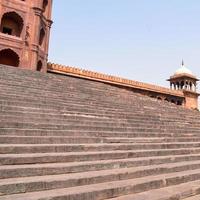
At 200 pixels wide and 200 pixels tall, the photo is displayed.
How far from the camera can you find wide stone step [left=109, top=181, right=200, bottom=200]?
3402mm

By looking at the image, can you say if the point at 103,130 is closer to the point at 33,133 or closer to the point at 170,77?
the point at 33,133

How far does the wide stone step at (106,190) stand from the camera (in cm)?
287

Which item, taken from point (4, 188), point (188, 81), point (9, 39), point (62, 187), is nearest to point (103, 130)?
point (62, 187)

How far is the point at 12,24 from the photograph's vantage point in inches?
731

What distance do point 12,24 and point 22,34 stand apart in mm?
1039

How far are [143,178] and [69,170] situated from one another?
1035 millimetres

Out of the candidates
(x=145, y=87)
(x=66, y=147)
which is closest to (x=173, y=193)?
(x=66, y=147)

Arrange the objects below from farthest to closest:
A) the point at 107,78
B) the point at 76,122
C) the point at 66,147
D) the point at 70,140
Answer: the point at 107,78 → the point at 76,122 → the point at 70,140 → the point at 66,147

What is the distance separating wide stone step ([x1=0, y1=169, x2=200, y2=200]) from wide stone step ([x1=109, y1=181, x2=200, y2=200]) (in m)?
0.09

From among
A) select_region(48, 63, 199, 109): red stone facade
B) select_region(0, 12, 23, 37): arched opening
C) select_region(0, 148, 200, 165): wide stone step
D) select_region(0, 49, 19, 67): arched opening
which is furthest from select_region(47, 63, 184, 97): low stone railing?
select_region(0, 148, 200, 165): wide stone step

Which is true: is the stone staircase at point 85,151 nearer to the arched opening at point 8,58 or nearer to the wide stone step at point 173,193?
the wide stone step at point 173,193

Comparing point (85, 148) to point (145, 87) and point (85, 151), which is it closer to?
point (85, 151)

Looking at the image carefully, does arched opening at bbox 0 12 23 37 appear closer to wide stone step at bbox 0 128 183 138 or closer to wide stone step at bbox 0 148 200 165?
wide stone step at bbox 0 128 183 138

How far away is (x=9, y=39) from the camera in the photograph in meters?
17.4
